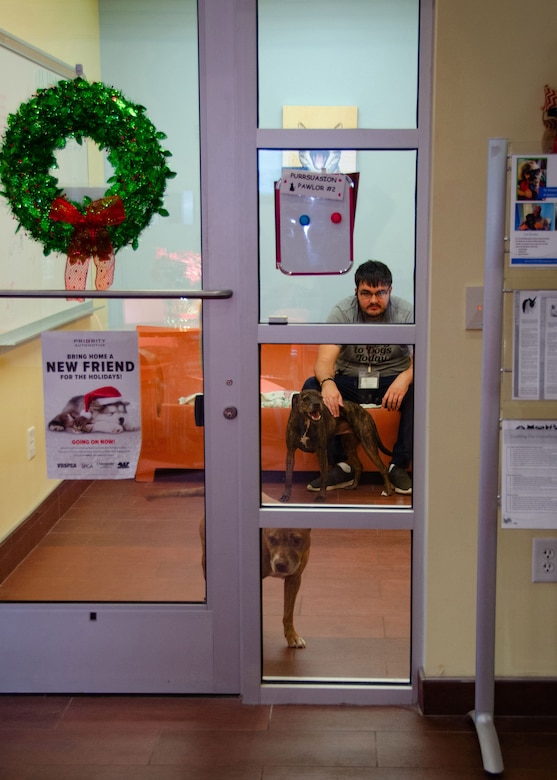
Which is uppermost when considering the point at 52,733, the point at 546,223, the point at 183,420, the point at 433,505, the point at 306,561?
the point at 546,223

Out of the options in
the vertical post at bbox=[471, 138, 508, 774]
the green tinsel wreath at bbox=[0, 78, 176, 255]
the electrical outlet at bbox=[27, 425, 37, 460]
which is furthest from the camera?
the electrical outlet at bbox=[27, 425, 37, 460]

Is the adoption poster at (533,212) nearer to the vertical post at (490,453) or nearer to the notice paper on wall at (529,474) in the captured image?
the vertical post at (490,453)

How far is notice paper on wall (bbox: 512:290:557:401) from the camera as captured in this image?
8.30ft

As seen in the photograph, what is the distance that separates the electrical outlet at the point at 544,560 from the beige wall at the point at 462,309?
21mm

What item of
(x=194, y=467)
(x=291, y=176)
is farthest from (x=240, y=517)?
(x=291, y=176)

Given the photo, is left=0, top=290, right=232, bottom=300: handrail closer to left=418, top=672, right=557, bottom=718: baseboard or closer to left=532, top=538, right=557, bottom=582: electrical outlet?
left=532, top=538, right=557, bottom=582: electrical outlet

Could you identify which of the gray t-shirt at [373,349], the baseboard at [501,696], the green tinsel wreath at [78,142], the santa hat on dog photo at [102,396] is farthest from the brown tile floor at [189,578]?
the green tinsel wreath at [78,142]

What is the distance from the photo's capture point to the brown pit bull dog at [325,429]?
2791 mm

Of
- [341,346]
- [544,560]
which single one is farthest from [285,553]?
[544,560]

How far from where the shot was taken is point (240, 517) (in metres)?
2.86

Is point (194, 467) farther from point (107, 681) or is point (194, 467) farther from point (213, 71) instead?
point (213, 71)

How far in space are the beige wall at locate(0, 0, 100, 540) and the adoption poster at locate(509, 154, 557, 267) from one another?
3.93 ft

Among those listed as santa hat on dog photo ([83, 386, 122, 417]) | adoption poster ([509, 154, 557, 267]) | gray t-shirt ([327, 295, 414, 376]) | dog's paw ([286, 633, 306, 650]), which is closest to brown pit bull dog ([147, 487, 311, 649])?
dog's paw ([286, 633, 306, 650])

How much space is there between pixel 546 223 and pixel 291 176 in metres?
0.70
